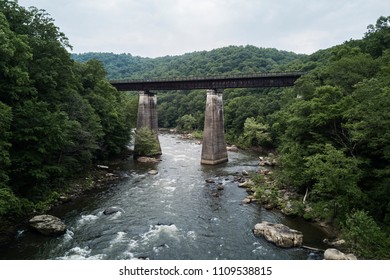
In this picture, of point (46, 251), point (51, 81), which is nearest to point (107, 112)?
point (51, 81)

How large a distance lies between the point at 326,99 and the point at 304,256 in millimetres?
14163

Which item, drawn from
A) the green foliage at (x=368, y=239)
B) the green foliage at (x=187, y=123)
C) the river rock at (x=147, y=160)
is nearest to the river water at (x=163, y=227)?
the green foliage at (x=368, y=239)

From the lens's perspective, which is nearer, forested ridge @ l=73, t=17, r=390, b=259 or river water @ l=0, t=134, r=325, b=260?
forested ridge @ l=73, t=17, r=390, b=259

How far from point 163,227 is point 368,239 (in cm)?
1229

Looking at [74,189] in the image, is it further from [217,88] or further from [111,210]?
[217,88]

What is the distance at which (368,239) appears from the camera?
46.3 ft

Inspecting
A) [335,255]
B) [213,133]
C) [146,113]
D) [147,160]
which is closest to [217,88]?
[213,133]

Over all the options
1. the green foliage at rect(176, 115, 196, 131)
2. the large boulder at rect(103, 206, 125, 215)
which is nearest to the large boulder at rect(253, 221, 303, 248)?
the large boulder at rect(103, 206, 125, 215)

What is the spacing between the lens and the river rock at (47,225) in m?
18.3

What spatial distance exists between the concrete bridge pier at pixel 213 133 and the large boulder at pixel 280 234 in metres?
22.8

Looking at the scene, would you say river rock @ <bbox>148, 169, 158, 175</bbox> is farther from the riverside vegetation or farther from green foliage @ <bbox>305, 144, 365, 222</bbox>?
Answer: green foliage @ <bbox>305, 144, 365, 222</bbox>

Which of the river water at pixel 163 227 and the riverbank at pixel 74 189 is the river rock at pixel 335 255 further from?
the riverbank at pixel 74 189

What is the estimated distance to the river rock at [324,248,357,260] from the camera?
49.8 ft

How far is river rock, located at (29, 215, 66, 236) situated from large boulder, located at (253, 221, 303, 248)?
12.7 m
